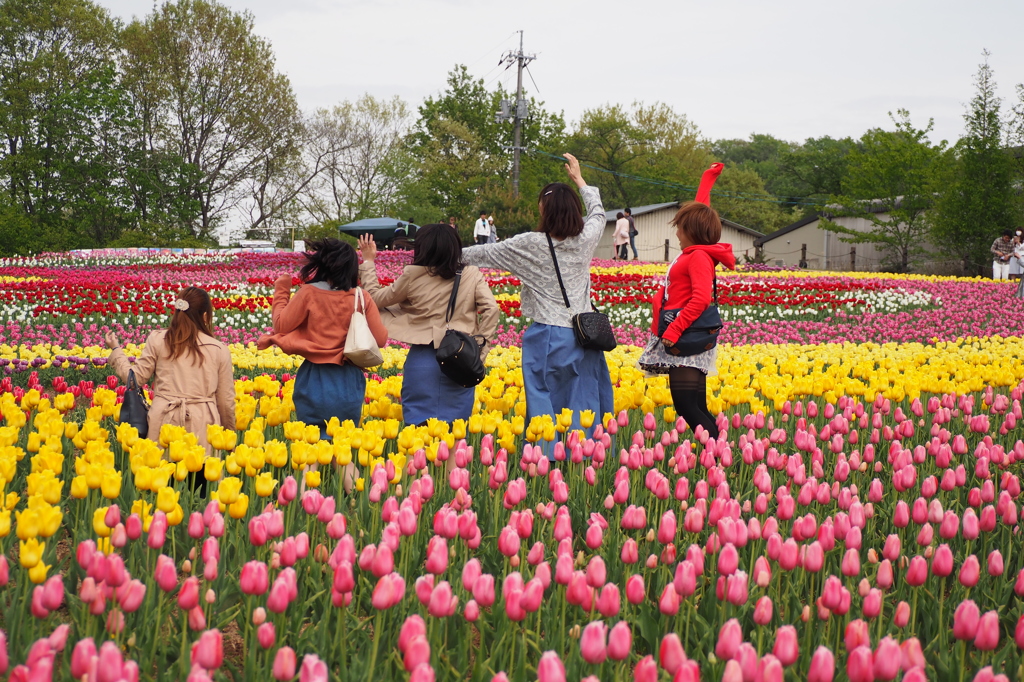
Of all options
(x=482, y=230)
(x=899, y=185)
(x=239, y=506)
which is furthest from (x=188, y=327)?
(x=899, y=185)

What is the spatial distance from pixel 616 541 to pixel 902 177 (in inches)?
1240

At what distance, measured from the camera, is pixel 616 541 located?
308 cm

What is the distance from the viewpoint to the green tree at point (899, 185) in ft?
97.6

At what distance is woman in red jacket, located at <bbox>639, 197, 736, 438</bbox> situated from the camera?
187 inches

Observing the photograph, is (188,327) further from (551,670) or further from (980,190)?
(980,190)

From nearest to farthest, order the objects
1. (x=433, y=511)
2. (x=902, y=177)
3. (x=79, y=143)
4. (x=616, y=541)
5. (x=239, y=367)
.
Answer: (x=616, y=541), (x=433, y=511), (x=239, y=367), (x=902, y=177), (x=79, y=143)

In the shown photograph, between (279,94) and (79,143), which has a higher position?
(279,94)

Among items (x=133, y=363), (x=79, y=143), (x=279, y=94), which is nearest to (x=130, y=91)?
(x=79, y=143)

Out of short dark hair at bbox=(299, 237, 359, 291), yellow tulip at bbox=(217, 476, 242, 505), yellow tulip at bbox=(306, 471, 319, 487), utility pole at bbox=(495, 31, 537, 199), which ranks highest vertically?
utility pole at bbox=(495, 31, 537, 199)

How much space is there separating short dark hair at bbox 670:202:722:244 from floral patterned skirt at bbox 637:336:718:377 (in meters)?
0.62

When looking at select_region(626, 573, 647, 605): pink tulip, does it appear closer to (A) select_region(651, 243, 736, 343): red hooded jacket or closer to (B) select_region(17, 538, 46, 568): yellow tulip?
(B) select_region(17, 538, 46, 568): yellow tulip

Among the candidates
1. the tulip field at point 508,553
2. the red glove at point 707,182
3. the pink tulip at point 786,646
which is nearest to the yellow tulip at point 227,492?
the tulip field at point 508,553

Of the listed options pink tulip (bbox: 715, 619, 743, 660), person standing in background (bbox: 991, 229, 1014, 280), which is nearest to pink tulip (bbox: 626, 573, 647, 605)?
pink tulip (bbox: 715, 619, 743, 660)

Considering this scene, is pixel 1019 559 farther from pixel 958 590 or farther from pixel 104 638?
pixel 104 638
